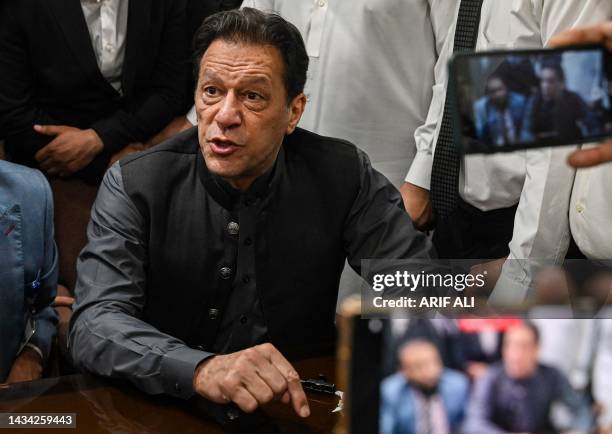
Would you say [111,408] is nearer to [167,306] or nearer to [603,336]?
[167,306]

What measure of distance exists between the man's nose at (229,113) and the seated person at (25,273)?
1.52 ft

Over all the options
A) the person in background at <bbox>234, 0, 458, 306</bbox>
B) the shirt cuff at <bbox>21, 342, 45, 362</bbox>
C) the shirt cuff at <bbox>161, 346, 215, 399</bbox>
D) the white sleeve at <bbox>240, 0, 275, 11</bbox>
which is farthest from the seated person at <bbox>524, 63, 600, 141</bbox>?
the white sleeve at <bbox>240, 0, 275, 11</bbox>

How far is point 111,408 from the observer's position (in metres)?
1.61

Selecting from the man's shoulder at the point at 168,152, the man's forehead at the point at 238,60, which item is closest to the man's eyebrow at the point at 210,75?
the man's forehead at the point at 238,60

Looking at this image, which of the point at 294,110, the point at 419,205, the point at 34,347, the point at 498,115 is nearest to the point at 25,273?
the point at 34,347

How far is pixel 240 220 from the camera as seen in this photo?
2148 mm

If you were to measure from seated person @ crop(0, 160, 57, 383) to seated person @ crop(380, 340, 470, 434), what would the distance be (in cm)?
127

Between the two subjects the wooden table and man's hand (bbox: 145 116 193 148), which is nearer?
the wooden table

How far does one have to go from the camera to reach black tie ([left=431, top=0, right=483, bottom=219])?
2.45 m

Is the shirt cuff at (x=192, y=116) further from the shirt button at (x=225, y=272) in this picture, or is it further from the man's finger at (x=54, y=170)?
the shirt button at (x=225, y=272)

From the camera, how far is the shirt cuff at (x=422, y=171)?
102 inches

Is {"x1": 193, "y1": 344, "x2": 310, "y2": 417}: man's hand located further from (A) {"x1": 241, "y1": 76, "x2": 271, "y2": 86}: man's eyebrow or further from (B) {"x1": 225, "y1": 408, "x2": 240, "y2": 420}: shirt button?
(A) {"x1": 241, "y1": 76, "x2": 271, "y2": 86}: man's eyebrow

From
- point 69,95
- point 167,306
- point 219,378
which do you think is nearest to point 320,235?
point 167,306

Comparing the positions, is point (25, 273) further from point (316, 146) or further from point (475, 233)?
point (475, 233)
